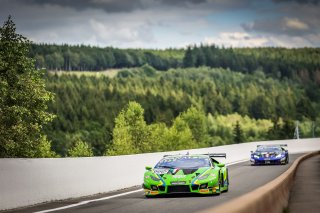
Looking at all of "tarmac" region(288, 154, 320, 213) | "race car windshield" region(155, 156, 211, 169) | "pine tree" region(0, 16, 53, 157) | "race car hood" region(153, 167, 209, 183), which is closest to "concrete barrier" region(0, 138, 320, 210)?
"race car windshield" region(155, 156, 211, 169)

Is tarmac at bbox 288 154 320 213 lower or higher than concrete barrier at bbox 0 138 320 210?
lower

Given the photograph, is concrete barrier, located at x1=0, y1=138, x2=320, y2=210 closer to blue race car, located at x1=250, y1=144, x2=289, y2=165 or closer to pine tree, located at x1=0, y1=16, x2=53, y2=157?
blue race car, located at x1=250, y1=144, x2=289, y2=165

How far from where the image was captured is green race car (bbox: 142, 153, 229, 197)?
17969mm

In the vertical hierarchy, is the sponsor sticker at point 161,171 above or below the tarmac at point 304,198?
above

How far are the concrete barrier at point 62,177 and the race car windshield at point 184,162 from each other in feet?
7.91

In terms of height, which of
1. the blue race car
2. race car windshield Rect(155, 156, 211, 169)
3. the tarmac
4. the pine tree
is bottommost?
the tarmac

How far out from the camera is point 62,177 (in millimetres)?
18781

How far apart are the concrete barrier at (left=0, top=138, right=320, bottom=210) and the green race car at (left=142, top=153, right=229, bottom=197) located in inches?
89.0

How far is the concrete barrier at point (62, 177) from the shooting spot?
631 inches

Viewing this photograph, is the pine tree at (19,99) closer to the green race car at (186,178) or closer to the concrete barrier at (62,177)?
the concrete barrier at (62,177)

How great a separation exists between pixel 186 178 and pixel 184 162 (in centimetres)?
107

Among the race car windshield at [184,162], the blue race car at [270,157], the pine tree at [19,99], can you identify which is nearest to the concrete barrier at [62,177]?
the race car windshield at [184,162]

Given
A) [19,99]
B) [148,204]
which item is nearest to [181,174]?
[148,204]

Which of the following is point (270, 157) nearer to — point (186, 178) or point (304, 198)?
point (186, 178)
